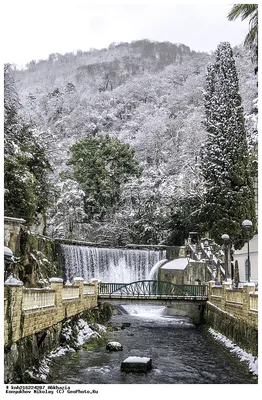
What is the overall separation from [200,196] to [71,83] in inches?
765

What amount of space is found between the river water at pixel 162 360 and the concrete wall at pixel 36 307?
91 centimetres

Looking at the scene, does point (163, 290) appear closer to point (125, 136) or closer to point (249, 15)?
point (249, 15)

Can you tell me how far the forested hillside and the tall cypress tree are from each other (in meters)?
0.68

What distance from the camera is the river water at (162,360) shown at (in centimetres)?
820

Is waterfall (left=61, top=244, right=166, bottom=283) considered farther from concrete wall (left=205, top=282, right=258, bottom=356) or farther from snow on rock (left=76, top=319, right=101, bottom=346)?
snow on rock (left=76, top=319, right=101, bottom=346)

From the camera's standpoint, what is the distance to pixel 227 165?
729 inches

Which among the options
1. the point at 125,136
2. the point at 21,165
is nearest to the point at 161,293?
the point at 21,165

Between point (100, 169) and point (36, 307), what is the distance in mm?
20986

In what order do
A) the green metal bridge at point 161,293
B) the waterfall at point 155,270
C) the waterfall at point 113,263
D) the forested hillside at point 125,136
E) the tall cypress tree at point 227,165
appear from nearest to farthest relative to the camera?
the green metal bridge at point 161,293, the tall cypress tree at point 227,165, the waterfall at point 113,263, the forested hillside at point 125,136, the waterfall at point 155,270

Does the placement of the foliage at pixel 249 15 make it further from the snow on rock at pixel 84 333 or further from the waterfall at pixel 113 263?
the waterfall at pixel 113 263

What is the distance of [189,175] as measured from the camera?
25.5 meters

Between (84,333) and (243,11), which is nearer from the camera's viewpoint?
(243,11)

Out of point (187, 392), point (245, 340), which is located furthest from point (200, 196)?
point (187, 392)

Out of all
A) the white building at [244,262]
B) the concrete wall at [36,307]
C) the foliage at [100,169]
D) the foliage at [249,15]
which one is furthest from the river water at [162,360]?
the foliage at [100,169]
